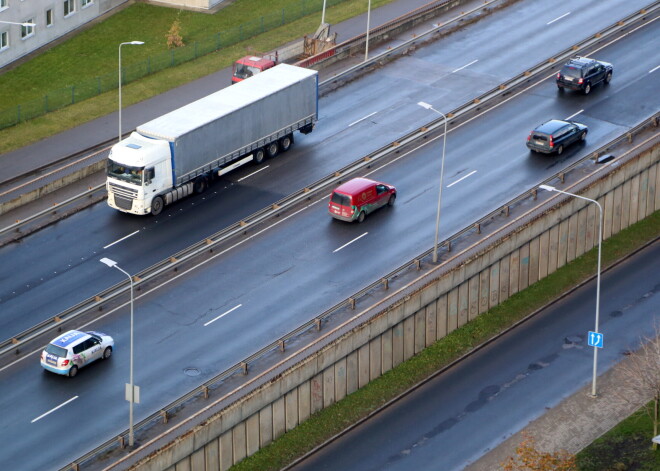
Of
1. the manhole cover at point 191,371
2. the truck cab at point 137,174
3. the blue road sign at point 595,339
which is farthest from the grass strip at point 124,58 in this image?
the blue road sign at point 595,339

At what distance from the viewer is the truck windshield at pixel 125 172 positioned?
88062 mm

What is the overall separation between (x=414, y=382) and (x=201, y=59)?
41.2 meters

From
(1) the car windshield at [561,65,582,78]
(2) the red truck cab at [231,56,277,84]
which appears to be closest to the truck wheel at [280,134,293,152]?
(2) the red truck cab at [231,56,277,84]

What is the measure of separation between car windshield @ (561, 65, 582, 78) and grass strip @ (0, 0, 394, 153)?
2201 centimetres

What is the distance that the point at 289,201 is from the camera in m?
89.7

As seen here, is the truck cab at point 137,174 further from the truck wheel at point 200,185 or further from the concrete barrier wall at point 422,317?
the concrete barrier wall at point 422,317

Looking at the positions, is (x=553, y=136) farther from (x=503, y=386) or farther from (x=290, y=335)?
(x=290, y=335)

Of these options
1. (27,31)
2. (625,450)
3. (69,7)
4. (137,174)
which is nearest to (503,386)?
(625,450)

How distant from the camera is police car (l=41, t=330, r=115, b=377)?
7319cm

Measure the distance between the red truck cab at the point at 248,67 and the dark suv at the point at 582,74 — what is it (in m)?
18.8

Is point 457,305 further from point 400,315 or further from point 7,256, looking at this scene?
point 7,256

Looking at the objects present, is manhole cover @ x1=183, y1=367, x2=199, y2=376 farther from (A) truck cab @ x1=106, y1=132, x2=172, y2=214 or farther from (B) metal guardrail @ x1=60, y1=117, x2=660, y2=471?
(A) truck cab @ x1=106, y1=132, x2=172, y2=214

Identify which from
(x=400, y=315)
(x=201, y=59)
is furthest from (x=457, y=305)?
(x=201, y=59)

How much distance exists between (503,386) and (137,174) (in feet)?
78.4
